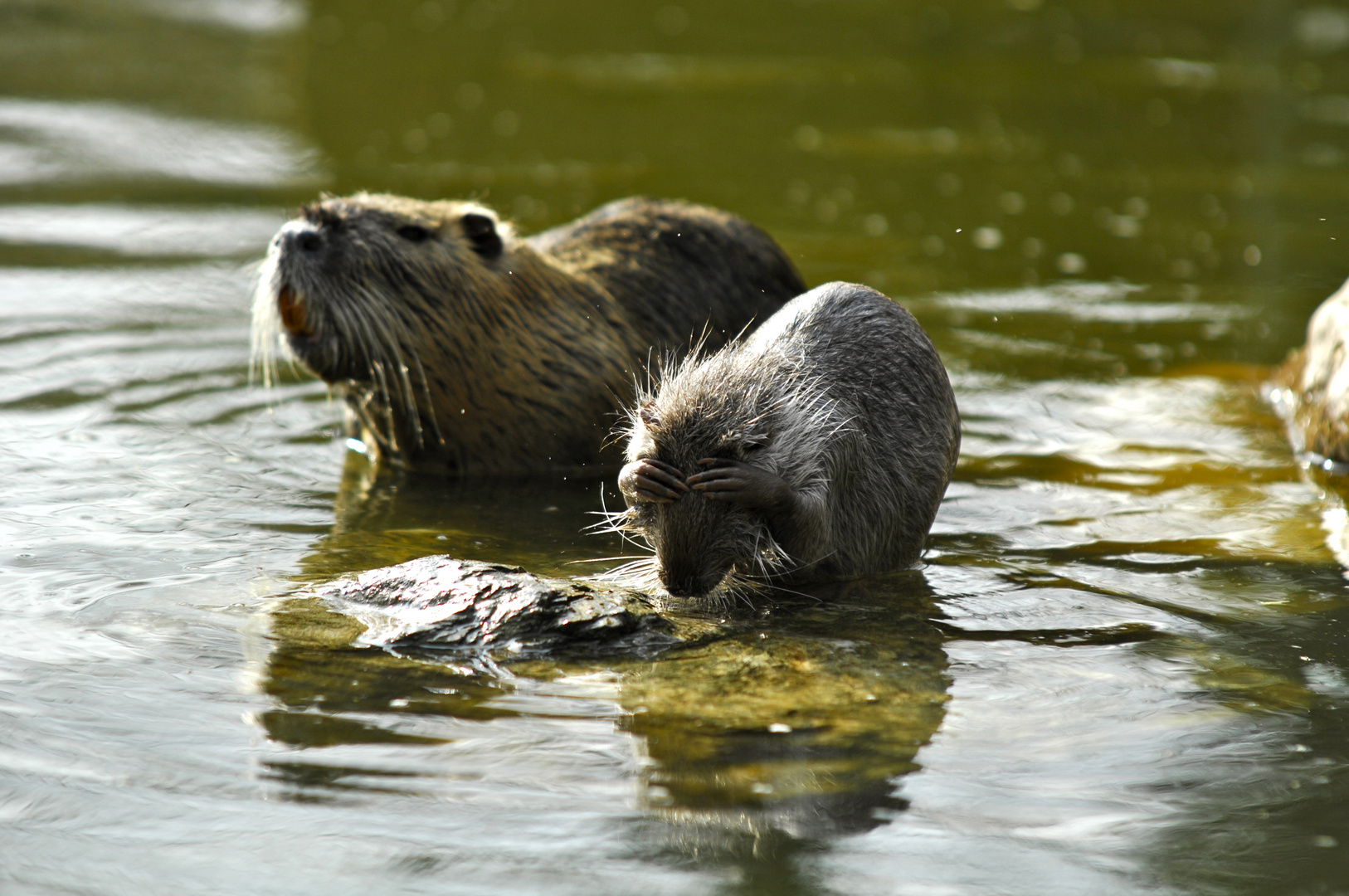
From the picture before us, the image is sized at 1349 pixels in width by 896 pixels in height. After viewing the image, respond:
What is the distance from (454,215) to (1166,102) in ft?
28.6

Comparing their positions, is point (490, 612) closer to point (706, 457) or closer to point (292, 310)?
point (706, 457)

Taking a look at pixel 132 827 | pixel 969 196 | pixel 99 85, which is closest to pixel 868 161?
pixel 969 196

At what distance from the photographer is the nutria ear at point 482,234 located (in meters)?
4.99

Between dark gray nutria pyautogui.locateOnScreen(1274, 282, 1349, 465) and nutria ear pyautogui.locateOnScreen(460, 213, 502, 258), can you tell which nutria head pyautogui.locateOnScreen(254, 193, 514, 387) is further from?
dark gray nutria pyautogui.locateOnScreen(1274, 282, 1349, 465)

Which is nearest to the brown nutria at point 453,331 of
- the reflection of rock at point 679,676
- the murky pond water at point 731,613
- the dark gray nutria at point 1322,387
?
the murky pond water at point 731,613

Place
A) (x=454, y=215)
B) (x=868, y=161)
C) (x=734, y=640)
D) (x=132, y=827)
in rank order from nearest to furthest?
(x=132, y=827) < (x=734, y=640) < (x=454, y=215) < (x=868, y=161)

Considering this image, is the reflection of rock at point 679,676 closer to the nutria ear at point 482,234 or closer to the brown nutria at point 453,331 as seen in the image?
the brown nutria at point 453,331

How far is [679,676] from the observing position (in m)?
3.26

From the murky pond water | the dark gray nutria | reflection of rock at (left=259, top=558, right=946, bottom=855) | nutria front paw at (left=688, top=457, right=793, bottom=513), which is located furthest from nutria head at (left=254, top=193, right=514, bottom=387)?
the dark gray nutria

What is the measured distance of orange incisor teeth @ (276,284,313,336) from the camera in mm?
4711

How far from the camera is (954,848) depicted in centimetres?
254

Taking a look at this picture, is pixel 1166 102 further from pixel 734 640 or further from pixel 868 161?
pixel 734 640

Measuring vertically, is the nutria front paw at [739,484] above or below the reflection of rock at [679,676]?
above

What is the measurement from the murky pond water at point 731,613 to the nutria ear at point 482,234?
810mm
